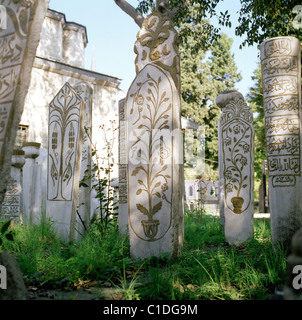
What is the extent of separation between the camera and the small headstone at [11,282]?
1967mm

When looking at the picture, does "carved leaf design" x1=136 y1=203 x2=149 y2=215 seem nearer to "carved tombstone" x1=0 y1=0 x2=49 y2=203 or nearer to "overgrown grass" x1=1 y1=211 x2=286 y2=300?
"overgrown grass" x1=1 y1=211 x2=286 y2=300

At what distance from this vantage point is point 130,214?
3680 mm

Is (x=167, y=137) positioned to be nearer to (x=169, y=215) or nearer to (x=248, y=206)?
(x=169, y=215)

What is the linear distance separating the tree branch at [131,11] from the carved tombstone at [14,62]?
8.49 m

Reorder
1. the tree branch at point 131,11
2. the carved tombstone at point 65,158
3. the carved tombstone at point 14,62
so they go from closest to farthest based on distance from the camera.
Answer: the carved tombstone at point 14,62 → the carved tombstone at point 65,158 → the tree branch at point 131,11

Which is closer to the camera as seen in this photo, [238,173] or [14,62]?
[14,62]

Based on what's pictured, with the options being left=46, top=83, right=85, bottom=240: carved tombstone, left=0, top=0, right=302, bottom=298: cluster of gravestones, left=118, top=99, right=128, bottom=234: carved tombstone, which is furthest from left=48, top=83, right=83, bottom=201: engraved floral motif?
left=118, top=99, right=128, bottom=234: carved tombstone

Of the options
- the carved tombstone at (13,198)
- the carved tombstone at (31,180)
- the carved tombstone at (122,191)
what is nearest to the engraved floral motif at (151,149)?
the carved tombstone at (122,191)

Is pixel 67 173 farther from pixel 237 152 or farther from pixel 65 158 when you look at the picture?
pixel 237 152

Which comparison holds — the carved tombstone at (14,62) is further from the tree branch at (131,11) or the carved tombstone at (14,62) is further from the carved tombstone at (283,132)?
the tree branch at (131,11)

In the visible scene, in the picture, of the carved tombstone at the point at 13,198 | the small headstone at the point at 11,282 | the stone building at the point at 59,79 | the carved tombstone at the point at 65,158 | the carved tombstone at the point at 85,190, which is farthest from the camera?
the stone building at the point at 59,79

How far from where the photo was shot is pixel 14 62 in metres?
2.32

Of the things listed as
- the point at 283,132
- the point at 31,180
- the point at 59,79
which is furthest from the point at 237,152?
the point at 59,79

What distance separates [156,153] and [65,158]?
156 centimetres
